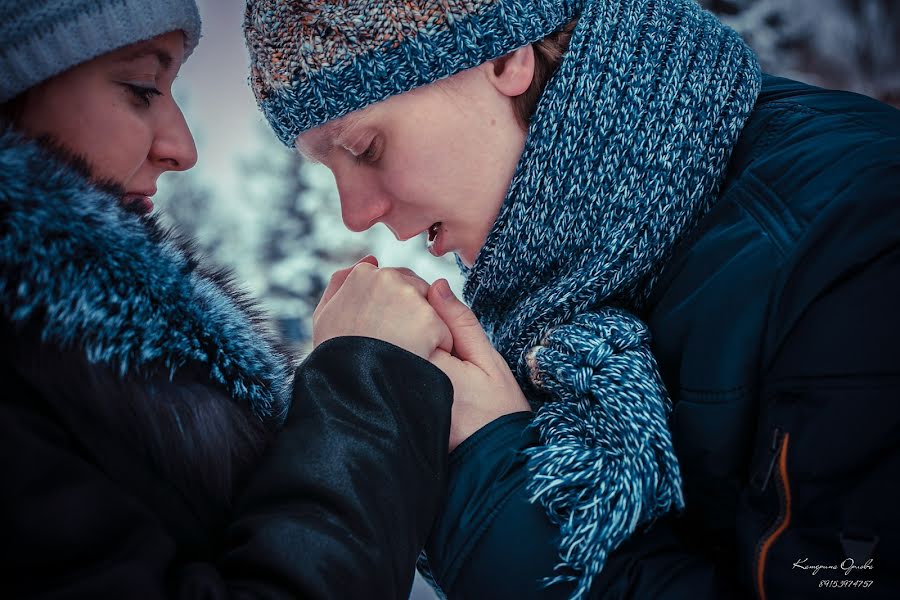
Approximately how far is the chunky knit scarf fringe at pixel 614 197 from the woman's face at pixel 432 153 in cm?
6

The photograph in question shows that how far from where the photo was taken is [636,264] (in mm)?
1156

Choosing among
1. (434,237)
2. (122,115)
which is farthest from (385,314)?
(122,115)

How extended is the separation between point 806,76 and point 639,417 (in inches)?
137

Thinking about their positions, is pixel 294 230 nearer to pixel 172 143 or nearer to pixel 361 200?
pixel 361 200

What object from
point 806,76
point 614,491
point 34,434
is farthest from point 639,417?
point 806,76

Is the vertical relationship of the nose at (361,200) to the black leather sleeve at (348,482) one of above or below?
above

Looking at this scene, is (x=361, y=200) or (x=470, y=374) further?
(x=361, y=200)

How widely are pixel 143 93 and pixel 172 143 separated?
0.09 m

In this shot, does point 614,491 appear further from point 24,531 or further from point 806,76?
point 806,76

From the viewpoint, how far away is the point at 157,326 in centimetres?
81

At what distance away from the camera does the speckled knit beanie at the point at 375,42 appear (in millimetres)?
1128

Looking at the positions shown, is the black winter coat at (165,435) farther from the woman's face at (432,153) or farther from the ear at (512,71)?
the ear at (512,71)

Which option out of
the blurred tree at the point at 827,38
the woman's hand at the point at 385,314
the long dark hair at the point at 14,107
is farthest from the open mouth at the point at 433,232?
the blurred tree at the point at 827,38

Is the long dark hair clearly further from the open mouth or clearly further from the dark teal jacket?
the dark teal jacket
